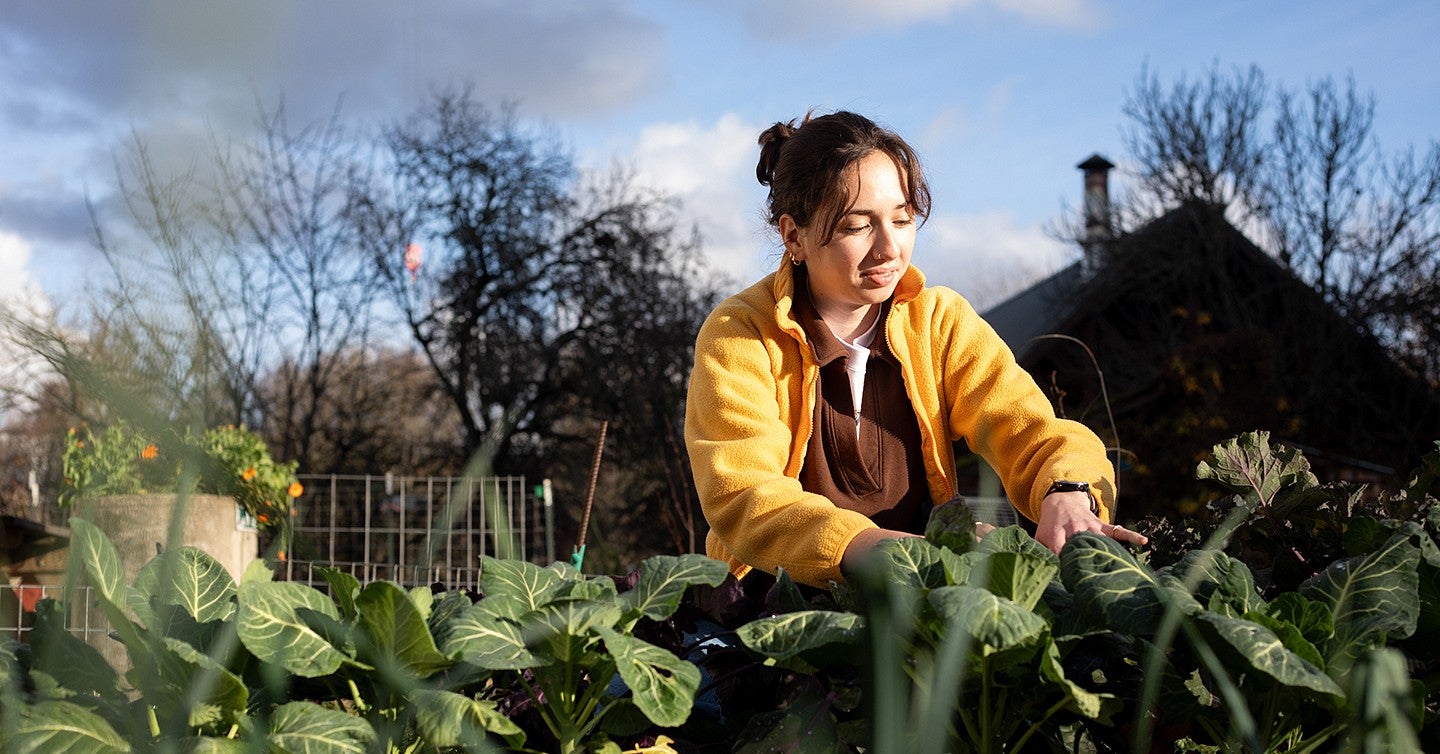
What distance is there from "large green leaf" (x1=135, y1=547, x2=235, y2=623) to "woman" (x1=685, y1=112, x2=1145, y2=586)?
24.8 inches

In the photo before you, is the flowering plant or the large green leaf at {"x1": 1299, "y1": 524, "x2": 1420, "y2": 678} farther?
the flowering plant

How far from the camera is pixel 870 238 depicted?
1.80 metres

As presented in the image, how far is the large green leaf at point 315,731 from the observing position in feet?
2.98

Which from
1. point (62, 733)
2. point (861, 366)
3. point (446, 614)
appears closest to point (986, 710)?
point (446, 614)

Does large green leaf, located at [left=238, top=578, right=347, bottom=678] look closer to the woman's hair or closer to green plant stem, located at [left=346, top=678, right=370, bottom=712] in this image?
green plant stem, located at [left=346, top=678, right=370, bottom=712]

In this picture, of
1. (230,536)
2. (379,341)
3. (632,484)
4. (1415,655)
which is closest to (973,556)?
(1415,655)

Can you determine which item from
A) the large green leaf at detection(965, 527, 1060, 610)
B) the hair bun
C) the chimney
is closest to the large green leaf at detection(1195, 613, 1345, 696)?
the large green leaf at detection(965, 527, 1060, 610)

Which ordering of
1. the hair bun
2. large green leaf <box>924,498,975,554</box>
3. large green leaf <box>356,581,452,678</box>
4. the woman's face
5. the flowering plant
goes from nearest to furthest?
large green leaf <box>356,581,452,678</box>
large green leaf <box>924,498,975,554</box>
the woman's face
the hair bun
the flowering plant

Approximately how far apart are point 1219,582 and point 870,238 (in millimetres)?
890

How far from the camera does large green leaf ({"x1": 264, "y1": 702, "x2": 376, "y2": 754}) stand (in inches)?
35.8

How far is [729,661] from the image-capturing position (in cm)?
118

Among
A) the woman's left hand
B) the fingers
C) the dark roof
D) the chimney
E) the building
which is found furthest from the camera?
the chimney

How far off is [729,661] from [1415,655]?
61cm

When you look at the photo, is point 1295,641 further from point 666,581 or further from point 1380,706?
point 666,581
